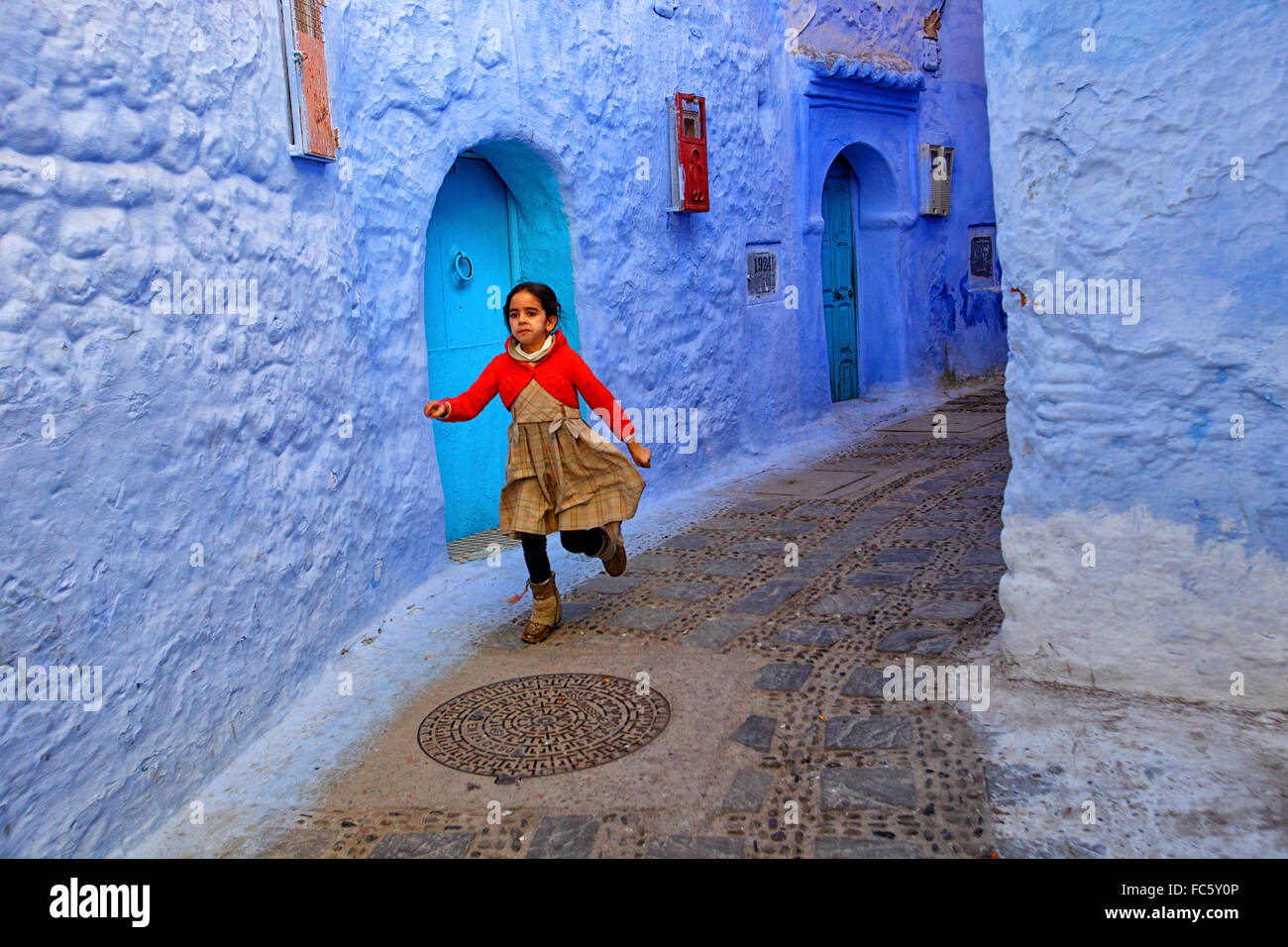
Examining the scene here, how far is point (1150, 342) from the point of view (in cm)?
351

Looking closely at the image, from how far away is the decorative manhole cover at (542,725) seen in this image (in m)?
3.47

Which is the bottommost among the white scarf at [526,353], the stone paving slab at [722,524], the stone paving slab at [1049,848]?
the stone paving slab at [1049,848]

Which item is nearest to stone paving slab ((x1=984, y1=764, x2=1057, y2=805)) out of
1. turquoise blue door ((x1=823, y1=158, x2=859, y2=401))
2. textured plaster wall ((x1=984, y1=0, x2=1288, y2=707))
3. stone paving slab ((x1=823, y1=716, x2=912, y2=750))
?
stone paving slab ((x1=823, y1=716, x2=912, y2=750))

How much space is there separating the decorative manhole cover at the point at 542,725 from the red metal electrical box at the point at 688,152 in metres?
4.32

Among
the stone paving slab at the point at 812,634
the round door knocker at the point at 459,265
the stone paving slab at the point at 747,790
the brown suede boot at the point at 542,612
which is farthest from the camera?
the round door knocker at the point at 459,265

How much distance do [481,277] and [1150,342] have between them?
12.9 feet

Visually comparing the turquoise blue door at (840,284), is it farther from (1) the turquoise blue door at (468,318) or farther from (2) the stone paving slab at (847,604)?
(2) the stone paving slab at (847,604)

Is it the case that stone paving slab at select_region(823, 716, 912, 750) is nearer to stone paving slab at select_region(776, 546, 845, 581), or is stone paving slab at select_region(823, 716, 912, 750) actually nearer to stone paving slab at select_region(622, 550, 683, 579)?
stone paving slab at select_region(776, 546, 845, 581)

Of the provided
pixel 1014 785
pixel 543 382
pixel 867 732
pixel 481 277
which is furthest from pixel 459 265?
pixel 1014 785

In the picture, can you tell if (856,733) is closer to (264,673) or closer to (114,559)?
(264,673)

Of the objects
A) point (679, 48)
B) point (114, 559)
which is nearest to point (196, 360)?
point (114, 559)

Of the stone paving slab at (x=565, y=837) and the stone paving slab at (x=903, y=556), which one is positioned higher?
the stone paving slab at (x=903, y=556)
